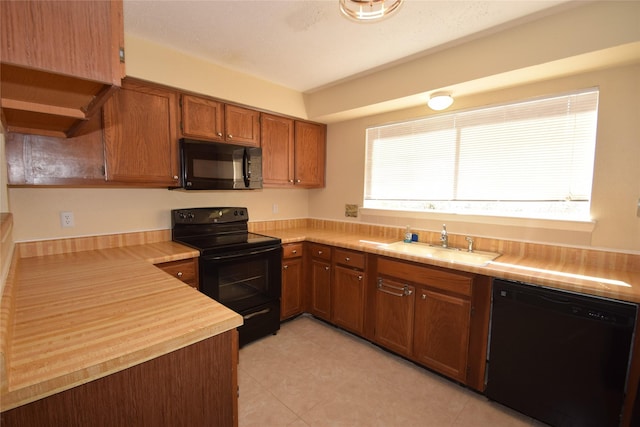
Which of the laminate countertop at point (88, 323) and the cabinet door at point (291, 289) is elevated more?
the laminate countertop at point (88, 323)

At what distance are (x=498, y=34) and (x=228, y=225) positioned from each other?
8.67ft

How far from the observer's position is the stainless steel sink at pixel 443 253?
2.04 meters

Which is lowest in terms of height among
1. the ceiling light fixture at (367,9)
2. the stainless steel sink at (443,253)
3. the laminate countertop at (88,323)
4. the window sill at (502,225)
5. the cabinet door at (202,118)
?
the laminate countertop at (88,323)

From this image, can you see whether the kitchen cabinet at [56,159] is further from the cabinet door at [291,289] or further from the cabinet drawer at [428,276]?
the cabinet drawer at [428,276]

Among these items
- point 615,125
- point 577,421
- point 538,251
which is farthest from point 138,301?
point 615,125

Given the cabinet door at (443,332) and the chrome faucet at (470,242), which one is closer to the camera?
the cabinet door at (443,332)

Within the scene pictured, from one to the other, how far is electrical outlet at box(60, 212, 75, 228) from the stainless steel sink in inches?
92.5

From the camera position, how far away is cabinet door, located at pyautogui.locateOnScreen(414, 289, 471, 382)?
1.98 meters

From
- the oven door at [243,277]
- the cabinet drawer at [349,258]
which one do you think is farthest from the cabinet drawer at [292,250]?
the cabinet drawer at [349,258]

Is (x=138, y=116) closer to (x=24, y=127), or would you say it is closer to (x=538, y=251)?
(x=24, y=127)

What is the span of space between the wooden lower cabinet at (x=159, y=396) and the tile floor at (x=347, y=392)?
0.84 metres

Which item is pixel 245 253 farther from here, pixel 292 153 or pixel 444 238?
pixel 444 238

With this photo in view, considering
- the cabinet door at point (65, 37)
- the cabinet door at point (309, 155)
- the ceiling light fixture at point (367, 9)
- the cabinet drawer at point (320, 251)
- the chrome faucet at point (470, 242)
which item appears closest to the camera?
the cabinet door at point (65, 37)

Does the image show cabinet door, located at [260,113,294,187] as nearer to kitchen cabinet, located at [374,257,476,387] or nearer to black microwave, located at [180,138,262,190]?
black microwave, located at [180,138,262,190]
